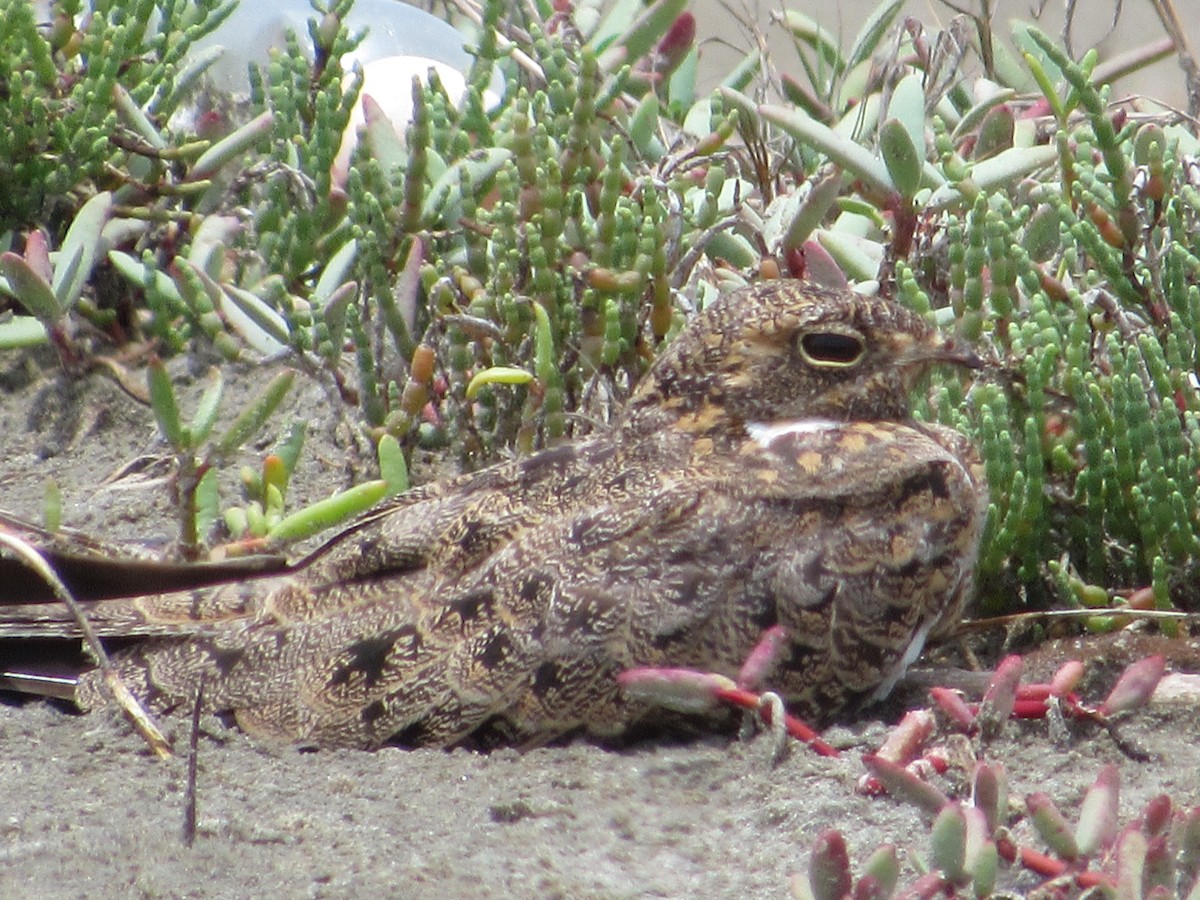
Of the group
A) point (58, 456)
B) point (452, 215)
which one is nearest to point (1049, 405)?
point (452, 215)

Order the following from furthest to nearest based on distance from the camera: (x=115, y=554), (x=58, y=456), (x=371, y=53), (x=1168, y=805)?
(x=371, y=53) → (x=58, y=456) → (x=115, y=554) → (x=1168, y=805)

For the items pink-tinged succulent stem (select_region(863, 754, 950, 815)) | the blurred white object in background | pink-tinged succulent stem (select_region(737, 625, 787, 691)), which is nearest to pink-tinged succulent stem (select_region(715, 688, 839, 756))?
pink-tinged succulent stem (select_region(737, 625, 787, 691))

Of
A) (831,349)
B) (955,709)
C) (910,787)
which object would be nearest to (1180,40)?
(831,349)

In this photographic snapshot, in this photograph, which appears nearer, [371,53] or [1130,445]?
[1130,445]

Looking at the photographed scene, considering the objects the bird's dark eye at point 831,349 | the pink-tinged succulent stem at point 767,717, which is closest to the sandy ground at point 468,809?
the pink-tinged succulent stem at point 767,717

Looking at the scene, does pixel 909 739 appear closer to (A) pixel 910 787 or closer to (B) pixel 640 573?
(A) pixel 910 787

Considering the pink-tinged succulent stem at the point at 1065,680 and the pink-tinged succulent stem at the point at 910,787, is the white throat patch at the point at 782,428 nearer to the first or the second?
the pink-tinged succulent stem at the point at 1065,680

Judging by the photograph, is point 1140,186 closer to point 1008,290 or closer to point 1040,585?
point 1008,290

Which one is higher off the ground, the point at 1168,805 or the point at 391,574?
the point at 391,574
